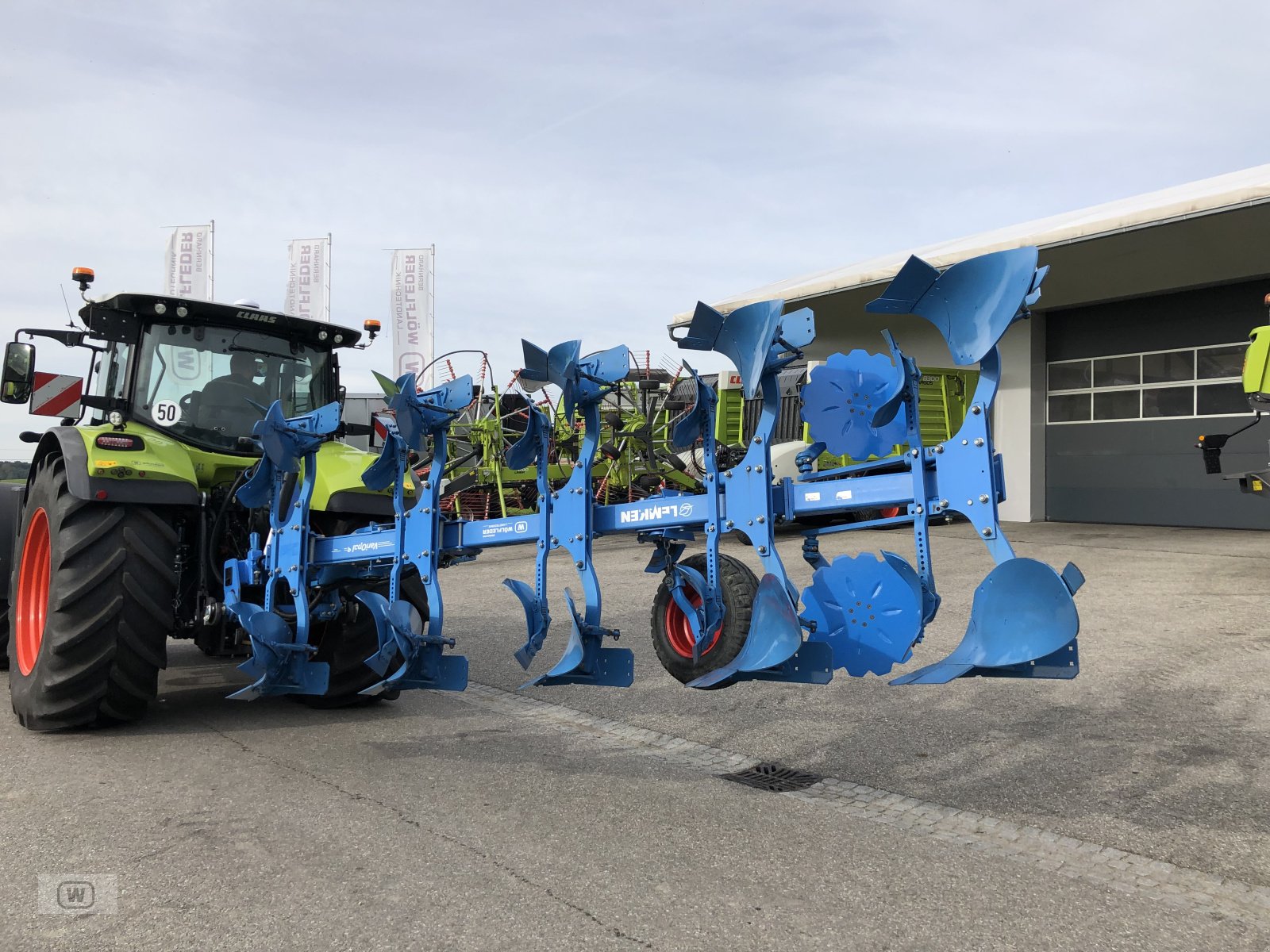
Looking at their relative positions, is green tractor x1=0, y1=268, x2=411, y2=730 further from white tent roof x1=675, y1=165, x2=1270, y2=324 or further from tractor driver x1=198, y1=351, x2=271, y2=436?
white tent roof x1=675, y1=165, x2=1270, y2=324

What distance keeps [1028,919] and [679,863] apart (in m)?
0.98

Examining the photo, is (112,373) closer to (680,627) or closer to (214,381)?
(214,381)

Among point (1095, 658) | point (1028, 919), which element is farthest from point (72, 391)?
point (1095, 658)

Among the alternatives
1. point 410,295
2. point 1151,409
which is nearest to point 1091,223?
point 1151,409

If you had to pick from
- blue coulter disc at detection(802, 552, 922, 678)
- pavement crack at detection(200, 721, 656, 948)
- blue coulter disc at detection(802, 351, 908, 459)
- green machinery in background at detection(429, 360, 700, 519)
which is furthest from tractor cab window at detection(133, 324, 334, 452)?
green machinery in background at detection(429, 360, 700, 519)

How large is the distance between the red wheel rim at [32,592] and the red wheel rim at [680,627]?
11.1 feet

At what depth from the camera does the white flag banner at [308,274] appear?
22.4 metres

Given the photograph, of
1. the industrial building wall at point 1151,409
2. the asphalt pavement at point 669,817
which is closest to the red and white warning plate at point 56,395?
the asphalt pavement at point 669,817

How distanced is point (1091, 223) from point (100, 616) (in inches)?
405

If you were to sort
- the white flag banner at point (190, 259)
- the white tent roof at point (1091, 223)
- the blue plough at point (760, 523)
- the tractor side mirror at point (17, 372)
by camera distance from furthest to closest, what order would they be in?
1. the white flag banner at point (190, 259)
2. the white tent roof at point (1091, 223)
3. the tractor side mirror at point (17, 372)
4. the blue plough at point (760, 523)

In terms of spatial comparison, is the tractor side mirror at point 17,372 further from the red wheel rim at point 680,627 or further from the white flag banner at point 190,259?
the white flag banner at point 190,259

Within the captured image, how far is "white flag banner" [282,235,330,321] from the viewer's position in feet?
73.4

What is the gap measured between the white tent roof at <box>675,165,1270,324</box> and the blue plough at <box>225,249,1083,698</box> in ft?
16.0

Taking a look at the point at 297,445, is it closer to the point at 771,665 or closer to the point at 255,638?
the point at 255,638
